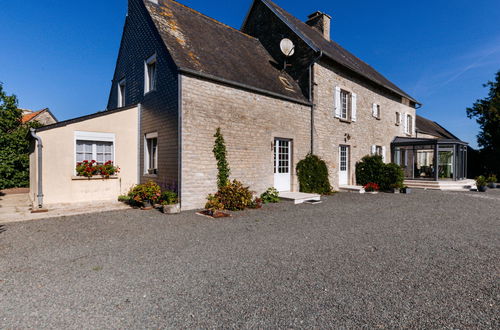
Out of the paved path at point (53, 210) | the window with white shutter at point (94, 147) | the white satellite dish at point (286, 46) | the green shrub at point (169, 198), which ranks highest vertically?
the white satellite dish at point (286, 46)

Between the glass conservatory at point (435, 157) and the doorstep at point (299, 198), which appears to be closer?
the doorstep at point (299, 198)

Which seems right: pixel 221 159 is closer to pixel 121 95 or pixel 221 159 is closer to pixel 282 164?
pixel 282 164

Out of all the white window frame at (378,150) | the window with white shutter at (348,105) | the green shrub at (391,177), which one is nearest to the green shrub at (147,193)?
the window with white shutter at (348,105)

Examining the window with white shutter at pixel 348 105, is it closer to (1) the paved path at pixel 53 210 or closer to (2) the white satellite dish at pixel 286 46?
(2) the white satellite dish at pixel 286 46

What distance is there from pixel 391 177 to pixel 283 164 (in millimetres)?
5744

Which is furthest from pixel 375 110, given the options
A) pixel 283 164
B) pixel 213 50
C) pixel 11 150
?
pixel 11 150

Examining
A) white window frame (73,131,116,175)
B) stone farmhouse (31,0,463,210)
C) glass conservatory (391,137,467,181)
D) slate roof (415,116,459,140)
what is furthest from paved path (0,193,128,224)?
slate roof (415,116,459,140)

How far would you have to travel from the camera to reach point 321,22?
1574 centimetres

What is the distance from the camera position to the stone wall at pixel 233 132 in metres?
7.52

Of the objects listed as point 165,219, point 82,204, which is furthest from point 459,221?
point 82,204

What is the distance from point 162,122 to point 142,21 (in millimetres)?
4513

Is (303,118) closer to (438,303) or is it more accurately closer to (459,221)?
(459,221)

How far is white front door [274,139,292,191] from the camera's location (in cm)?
1015

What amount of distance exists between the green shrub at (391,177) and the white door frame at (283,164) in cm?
525
